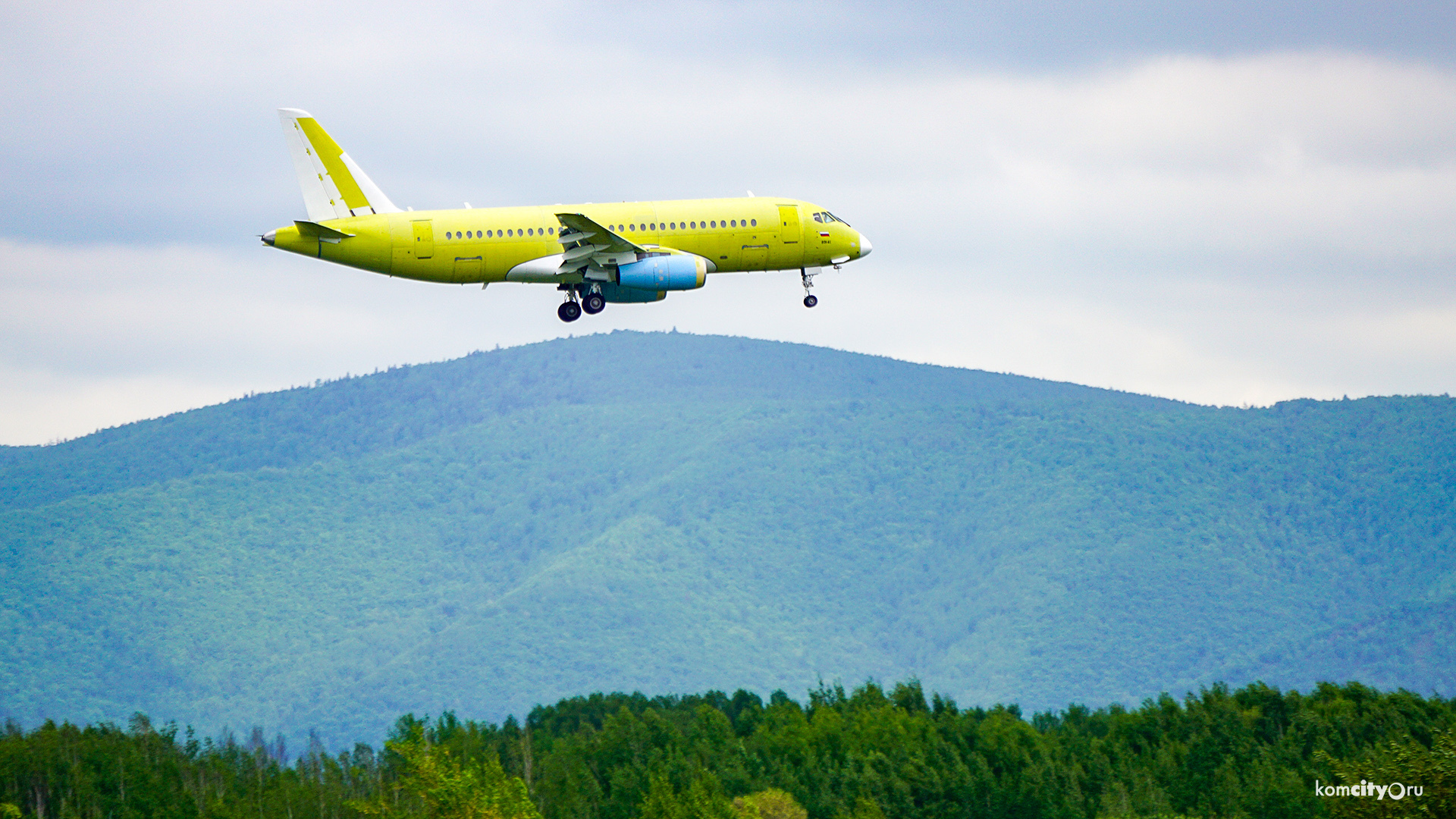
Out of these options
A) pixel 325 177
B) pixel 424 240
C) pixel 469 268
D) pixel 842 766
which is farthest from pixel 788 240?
pixel 842 766

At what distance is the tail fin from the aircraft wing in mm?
7270

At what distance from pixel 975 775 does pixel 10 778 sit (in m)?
74.6

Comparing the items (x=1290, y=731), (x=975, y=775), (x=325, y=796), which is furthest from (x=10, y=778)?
(x=1290, y=731)

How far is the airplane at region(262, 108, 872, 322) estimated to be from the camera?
2891 inches

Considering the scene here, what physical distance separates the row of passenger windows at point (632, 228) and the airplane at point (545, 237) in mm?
32

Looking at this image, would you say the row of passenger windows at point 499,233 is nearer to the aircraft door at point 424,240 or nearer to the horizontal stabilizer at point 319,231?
the aircraft door at point 424,240

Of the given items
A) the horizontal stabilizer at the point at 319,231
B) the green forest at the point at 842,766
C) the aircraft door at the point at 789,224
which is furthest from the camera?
the green forest at the point at 842,766

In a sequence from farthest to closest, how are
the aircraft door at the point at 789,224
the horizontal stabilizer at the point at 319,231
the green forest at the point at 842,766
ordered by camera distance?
the green forest at the point at 842,766
the aircraft door at the point at 789,224
the horizontal stabilizer at the point at 319,231

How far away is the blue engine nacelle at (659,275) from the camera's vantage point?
243ft

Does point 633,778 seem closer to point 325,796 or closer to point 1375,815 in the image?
point 325,796

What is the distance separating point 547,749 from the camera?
535 ft

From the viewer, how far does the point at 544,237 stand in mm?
74750

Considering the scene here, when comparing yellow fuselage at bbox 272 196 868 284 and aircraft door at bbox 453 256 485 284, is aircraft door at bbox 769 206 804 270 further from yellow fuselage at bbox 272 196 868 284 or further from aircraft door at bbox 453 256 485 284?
aircraft door at bbox 453 256 485 284

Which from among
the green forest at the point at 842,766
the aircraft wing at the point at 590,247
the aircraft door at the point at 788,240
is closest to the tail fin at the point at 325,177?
the aircraft wing at the point at 590,247
